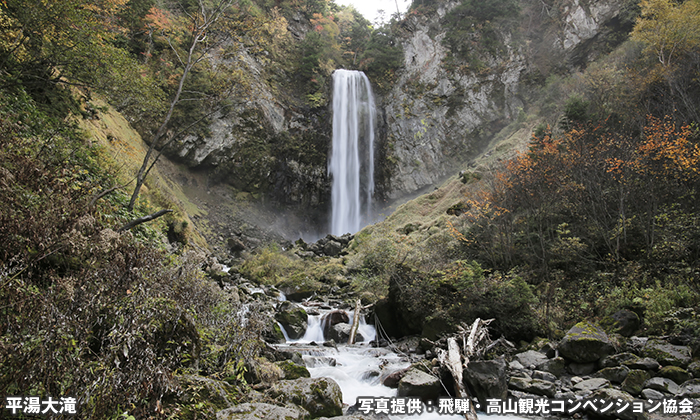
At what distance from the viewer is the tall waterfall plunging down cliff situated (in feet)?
95.7

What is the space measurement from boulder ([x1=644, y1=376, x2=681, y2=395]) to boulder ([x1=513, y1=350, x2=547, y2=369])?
160 centimetres

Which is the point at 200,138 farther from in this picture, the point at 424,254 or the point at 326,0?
the point at 326,0

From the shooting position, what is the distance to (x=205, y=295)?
454 cm

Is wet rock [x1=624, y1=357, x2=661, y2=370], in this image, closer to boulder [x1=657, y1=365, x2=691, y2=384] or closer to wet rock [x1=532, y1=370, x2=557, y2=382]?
boulder [x1=657, y1=365, x2=691, y2=384]

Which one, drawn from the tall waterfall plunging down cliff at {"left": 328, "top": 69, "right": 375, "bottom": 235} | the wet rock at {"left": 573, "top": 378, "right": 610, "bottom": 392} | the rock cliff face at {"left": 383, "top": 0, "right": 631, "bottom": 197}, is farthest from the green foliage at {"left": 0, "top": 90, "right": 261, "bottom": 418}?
the rock cliff face at {"left": 383, "top": 0, "right": 631, "bottom": 197}

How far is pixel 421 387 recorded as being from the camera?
495 cm

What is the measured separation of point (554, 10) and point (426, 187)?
19.9 m

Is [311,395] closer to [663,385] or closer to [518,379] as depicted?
[518,379]

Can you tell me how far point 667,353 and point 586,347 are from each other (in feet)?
3.67

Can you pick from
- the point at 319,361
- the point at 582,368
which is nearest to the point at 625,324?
the point at 582,368

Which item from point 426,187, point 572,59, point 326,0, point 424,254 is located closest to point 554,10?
point 572,59

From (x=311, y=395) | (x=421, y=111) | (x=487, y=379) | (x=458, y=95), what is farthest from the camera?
(x=421, y=111)

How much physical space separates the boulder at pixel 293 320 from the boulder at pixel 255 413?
5971 millimetres

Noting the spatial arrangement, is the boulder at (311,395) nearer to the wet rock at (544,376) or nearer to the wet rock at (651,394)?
the wet rock at (544,376)
